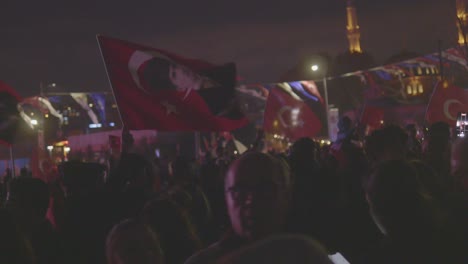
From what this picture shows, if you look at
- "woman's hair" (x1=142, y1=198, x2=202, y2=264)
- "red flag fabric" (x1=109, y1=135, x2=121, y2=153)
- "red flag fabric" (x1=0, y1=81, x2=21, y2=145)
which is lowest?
"woman's hair" (x1=142, y1=198, x2=202, y2=264)

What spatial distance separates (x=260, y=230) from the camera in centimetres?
228

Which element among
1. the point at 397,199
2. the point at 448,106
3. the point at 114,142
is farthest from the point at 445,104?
the point at 397,199

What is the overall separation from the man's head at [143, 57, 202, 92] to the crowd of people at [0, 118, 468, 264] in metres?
1.80

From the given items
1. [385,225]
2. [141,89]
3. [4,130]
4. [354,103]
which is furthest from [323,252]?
[354,103]

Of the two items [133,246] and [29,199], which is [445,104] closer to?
[29,199]

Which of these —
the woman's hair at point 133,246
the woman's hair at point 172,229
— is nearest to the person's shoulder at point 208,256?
the woman's hair at point 133,246

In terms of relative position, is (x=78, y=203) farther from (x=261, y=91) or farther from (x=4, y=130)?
(x=261, y=91)

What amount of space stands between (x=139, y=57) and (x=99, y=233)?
4.00m

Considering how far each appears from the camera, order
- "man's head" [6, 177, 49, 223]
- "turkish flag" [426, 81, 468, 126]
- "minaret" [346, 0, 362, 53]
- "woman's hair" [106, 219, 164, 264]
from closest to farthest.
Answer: "woman's hair" [106, 219, 164, 264] < "man's head" [6, 177, 49, 223] < "turkish flag" [426, 81, 468, 126] < "minaret" [346, 0, 362, 53]

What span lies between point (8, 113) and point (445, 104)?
867 cm

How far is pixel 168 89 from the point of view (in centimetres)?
895

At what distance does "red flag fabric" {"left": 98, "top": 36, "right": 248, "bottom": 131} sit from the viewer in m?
8.28

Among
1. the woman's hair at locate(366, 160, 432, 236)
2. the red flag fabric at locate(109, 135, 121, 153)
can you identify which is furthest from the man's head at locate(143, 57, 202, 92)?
the woman's hair at locate(366, 160, 432, 236)

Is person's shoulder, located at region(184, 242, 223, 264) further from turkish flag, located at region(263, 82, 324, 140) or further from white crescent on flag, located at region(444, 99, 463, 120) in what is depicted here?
turkish flag, located at region(263, 82, 324, 140)
